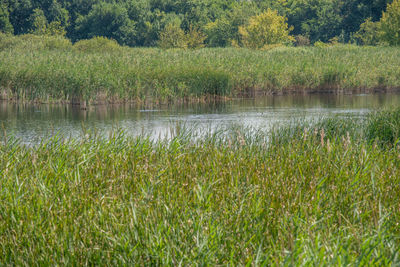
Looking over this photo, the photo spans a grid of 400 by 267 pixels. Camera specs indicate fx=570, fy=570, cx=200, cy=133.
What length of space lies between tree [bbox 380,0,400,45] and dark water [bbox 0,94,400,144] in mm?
19470

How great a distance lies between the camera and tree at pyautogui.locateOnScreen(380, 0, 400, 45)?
38469 mm

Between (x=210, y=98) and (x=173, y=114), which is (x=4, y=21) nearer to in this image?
(x=210, y=98)

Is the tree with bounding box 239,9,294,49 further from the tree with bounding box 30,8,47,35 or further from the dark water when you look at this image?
the dark water

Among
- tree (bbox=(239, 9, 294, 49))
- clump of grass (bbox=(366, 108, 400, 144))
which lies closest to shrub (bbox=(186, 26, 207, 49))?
tree (bbox=(239, 9, 294, 49))

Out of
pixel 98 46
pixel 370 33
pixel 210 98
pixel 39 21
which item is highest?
pixel 39 21

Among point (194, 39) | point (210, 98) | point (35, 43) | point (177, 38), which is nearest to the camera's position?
point (210, 98)

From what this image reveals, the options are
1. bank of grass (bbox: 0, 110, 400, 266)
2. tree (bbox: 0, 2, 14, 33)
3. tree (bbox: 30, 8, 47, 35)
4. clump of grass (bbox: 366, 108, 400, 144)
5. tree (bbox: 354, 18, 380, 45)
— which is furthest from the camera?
tree (bbox: 0, 2, 14, 33)

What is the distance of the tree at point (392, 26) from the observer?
126 ft

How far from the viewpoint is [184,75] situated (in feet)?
66.5

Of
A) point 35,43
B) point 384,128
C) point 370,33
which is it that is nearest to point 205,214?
point 384,128

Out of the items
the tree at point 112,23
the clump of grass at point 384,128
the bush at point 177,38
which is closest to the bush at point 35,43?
the bush at point 177,38

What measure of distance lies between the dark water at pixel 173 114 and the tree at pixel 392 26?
19470 millimetres

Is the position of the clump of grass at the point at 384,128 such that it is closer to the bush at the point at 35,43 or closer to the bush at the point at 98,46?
the bush at the point at 98,46

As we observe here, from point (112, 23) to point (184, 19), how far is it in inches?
327
